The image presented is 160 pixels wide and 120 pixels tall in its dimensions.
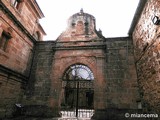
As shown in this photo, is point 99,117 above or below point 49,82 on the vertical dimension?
below

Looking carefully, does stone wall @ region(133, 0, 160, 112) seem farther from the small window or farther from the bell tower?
the small window

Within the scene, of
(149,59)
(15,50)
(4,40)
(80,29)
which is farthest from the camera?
(80,29)

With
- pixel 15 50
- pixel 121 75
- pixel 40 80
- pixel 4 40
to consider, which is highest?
pixel 4 40

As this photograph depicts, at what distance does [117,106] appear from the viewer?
679 cm

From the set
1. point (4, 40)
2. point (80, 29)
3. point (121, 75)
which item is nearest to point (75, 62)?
point (80, 29)

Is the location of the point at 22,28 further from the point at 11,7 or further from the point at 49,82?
the point at 49,82

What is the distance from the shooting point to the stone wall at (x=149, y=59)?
471 centimetres

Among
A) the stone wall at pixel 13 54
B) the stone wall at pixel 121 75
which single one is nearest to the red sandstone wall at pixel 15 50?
the stone wall at pixel 13 54

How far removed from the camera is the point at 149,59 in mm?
5465

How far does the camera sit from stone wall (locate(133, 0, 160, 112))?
4.71 metres

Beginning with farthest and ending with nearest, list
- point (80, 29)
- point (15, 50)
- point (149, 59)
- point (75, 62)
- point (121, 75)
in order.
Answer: point (80, 29) → point (75, 62) → point (121, 75) → point (15, 50) → point (149, 59)

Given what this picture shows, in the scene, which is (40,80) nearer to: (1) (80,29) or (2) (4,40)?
(2) (4,40)

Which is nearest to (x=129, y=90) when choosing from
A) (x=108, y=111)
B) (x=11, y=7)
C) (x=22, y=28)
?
(x=108, y=111)

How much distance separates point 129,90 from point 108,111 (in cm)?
159
